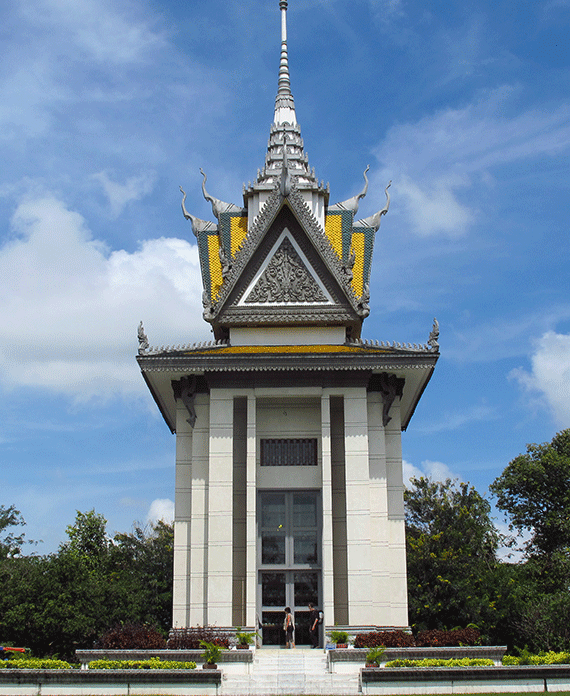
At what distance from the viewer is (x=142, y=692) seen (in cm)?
1733

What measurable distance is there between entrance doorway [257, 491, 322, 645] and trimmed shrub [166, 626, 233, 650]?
6.22ft

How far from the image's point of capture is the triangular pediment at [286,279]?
2572 centimetres

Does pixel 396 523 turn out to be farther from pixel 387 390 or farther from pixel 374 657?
pixel 374 657

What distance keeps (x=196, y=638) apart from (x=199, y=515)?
3906 millimetres

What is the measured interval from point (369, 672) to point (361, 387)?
888 cm

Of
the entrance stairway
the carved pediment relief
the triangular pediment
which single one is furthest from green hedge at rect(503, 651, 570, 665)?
the carved pediment relief

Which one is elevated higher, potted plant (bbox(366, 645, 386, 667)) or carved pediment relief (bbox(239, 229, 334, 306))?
carved pediment relief (bbox(239, 229, 334, 306))

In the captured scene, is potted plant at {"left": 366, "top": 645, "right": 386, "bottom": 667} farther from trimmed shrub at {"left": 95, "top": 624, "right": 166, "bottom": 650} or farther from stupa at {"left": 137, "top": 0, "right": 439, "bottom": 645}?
trimmed shrub at {"left": 95, "top": 624, "right": 166, "bottom": 650}

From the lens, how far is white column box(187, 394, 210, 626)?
911 inches

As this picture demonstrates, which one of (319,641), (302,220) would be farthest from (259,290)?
(319,641)

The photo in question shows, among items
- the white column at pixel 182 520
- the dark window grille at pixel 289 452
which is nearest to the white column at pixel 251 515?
the dark window grille at pixel 289 452

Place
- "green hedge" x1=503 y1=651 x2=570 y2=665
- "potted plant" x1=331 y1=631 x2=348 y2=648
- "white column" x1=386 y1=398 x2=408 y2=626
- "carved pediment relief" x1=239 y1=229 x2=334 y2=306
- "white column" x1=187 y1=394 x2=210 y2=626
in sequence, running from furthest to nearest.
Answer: "carved pediment relief" x1=239 y1=229 x2=334 y2=306 < "white column" x1=386 y1=398 x2=408 y2=626 < "white column" x1=187 y1=394 x2=210 y2=626 < "potted plant" x1=331 y1=631 x2=348 y2=648 < "green hedge" x1=503 y1=651 x2=570 y2=665

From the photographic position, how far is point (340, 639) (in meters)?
20.8

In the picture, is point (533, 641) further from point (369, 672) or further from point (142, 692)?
point (142, 692)
